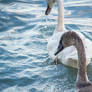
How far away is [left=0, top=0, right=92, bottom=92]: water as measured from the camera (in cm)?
707

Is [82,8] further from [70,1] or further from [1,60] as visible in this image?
[1,60]

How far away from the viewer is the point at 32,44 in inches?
351

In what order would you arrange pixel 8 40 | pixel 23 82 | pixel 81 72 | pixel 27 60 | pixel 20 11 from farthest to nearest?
pixel 20 11 → pixel 8 40 → pixel 27 60 → pixel 23 82 → pixel 81 72

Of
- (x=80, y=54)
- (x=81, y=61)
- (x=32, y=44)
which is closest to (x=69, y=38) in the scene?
(x=80, y=54)

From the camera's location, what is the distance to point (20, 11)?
1143 cm

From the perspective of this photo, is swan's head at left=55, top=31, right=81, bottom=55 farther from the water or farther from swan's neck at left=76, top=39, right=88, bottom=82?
the water

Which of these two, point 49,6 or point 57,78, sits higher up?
point 49,6

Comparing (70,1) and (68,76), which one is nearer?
(68,76)

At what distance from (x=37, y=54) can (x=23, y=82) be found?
137 centimetres

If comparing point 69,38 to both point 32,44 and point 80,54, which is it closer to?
point 80,54

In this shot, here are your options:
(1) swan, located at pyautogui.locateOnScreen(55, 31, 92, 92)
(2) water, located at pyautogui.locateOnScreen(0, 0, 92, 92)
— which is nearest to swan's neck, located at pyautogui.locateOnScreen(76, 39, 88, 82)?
(1) swan, located at pyautogui.locateOnScreen(55, 31, 92, 92)

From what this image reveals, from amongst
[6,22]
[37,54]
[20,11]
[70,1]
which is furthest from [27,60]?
[70,1]

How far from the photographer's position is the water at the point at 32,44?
707cm

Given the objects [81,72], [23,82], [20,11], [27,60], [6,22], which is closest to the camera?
[81,72]
